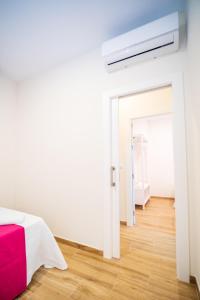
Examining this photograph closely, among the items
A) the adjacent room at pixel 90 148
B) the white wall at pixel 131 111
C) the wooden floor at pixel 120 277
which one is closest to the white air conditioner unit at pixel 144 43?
the adjacent room at pixel 90 148

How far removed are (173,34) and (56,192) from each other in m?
2.40

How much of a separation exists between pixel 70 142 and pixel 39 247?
1.30 metres

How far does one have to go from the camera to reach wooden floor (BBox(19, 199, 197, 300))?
132 centimetres

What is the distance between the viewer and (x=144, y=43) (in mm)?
1535

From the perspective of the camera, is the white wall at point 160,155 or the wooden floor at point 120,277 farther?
the white wall at point 160,155

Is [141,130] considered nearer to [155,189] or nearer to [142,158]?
[142,158]

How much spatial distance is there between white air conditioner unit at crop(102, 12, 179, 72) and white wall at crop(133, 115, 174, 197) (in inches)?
127

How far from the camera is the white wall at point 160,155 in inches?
193

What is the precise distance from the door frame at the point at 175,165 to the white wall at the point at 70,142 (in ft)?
0.32

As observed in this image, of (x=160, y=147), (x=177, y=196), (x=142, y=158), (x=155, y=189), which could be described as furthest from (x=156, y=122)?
(x=177, y=196)

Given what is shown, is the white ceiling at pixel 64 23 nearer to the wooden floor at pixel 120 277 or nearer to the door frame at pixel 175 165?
A: the door frame at pixel 175 165

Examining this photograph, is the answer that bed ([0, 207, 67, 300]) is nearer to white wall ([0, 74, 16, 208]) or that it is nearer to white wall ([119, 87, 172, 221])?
white wall ([0, 74, 16, 208])

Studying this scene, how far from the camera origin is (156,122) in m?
5.13

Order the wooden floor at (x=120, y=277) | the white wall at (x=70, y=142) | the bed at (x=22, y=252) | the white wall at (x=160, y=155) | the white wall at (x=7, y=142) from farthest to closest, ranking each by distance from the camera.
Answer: the white wall at (x=160, y=155) → the white wall at (x=7, y=142) → the white wall at (x=70, y=142) → the wooden floor at (x=120, y=277) → the bed at (x=22, y=252)
